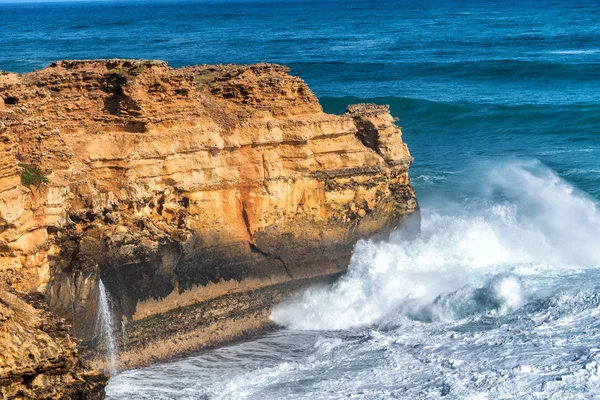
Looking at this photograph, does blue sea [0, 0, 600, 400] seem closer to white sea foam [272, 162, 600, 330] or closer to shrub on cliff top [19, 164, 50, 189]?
white sea foam [272, 162, 600, 330]

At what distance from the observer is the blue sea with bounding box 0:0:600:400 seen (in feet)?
57.3

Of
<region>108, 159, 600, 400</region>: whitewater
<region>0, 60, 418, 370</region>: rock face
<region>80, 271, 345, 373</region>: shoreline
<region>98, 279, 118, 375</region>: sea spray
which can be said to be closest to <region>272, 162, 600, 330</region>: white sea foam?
<region>108, 159, 600, 400</region>: whitewater

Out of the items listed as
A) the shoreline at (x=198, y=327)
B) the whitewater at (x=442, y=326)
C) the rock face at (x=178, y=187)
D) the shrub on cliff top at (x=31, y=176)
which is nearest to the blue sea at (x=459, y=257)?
the whitewater at (x=442, y=326)

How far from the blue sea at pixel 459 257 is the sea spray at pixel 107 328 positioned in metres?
0.35

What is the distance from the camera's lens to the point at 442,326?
20.1 meters

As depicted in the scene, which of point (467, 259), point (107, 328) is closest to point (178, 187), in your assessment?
point (107, 328)

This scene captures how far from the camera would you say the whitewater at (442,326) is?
17.1 metres

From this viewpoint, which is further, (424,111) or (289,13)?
(289,13)

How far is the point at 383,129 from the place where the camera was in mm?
22109

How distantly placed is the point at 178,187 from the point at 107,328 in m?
3.00

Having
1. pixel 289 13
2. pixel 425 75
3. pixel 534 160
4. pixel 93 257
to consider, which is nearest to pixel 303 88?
pixel 93 257

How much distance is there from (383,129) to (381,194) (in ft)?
4.80

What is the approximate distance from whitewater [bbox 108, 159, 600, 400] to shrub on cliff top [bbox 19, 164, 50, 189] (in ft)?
12.7

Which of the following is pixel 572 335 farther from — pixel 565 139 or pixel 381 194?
pixel 565 139
